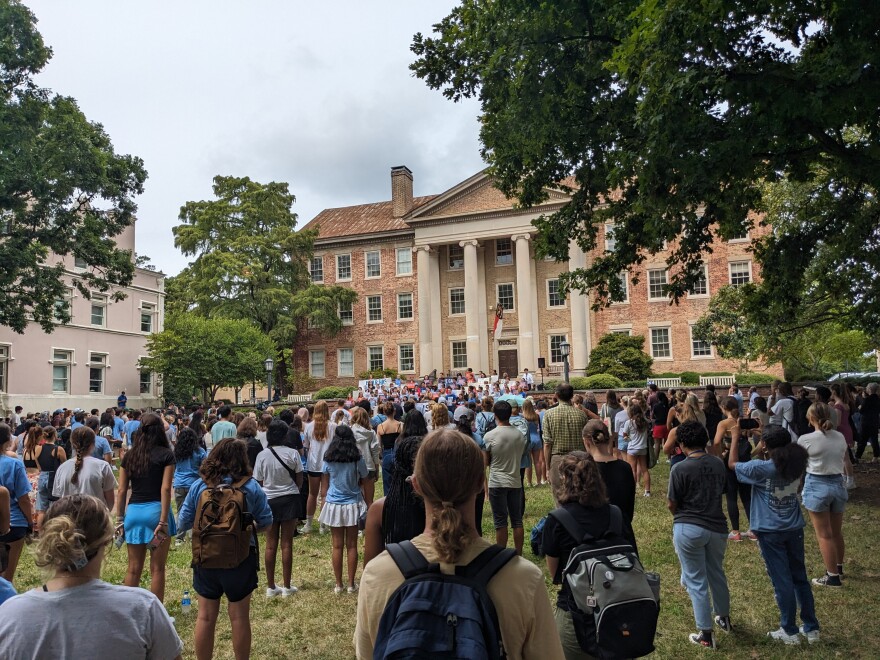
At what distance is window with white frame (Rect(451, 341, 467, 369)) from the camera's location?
153ft

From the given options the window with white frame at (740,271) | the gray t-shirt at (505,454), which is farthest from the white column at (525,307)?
the gray t-shirt at (505,454)

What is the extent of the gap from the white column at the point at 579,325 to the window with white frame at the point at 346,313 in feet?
54.1

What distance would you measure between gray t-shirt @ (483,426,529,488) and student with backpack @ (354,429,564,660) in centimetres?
554

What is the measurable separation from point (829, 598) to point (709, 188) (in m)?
5.42

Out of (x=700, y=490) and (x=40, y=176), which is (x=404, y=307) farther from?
(x=700, y=490)

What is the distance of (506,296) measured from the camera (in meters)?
46.1

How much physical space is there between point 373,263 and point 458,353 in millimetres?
9533

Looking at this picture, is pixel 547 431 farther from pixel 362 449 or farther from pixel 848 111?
pixel 848 111

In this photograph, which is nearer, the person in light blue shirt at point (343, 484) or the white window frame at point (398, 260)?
the person in light blue shirt at point (343, 484)

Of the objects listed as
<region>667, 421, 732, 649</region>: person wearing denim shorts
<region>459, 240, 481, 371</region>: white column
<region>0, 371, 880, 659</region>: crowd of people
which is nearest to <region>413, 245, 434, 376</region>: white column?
<region>459, 240, 481, 371</region>: white column

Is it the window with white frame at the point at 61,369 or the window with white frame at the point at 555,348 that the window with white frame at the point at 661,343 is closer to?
the window with white frame at the point at 555,348

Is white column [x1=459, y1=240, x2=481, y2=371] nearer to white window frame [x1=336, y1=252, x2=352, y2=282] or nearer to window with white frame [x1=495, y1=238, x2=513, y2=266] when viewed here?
window with white frame [x1=495, y1=238, x2=513, y2=266]

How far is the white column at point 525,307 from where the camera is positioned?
1716 inches

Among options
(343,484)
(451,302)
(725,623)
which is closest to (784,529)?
(725,623)
